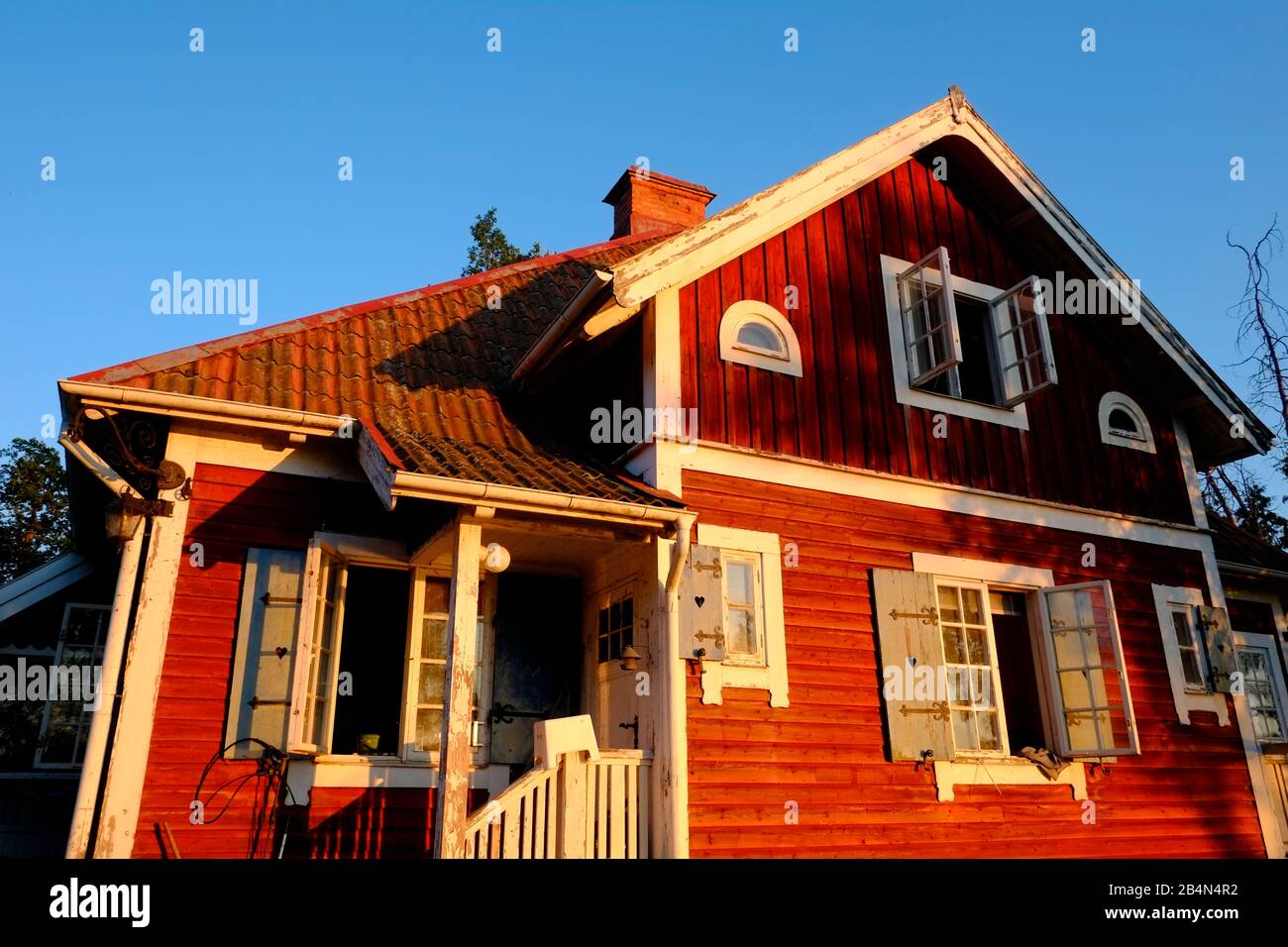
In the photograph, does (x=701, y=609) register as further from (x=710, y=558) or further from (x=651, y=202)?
(x=651, y=202)

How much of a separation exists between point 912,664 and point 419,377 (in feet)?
16.0

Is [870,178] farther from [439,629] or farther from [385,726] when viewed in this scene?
[385,726]

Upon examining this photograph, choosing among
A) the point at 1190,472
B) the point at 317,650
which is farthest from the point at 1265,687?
the point at 317,650

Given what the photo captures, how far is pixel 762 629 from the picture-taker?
23.9 feet

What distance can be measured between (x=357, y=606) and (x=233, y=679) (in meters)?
2.28

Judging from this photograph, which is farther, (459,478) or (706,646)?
Answer: (706,646)

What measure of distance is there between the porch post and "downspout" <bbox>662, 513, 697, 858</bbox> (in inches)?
56.4

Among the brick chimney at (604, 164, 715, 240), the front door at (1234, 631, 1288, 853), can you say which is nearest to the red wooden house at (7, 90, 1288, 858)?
the front door at (1234, 631, 1288, 853)

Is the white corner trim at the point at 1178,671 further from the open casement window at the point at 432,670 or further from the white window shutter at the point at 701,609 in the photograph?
the open casement window at the point at 432,670

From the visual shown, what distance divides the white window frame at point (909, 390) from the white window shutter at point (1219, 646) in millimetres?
2760

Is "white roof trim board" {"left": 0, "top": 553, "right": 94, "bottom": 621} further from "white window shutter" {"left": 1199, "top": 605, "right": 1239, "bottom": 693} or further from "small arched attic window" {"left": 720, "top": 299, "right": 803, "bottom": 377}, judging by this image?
"white window shutter" {"left": 1199, "top": 605, "right": 1239, "bottom": 693}

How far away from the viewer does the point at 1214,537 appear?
11.6m

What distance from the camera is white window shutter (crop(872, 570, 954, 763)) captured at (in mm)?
7582
